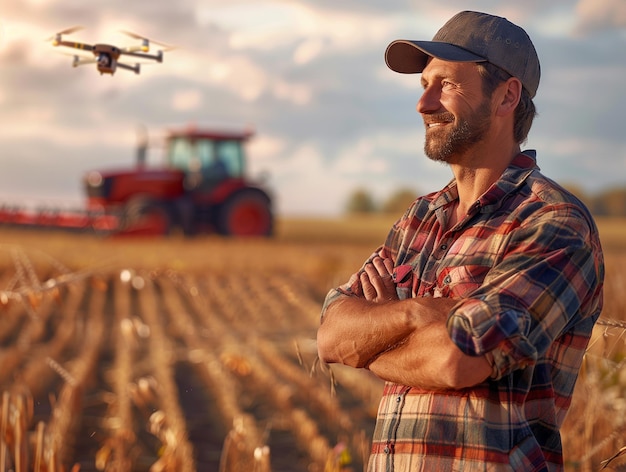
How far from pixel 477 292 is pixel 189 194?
59.8 ft

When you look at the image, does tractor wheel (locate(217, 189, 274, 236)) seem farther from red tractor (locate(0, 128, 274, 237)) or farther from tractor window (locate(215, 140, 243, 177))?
tractor window (locate(215, 140, 243, 177))

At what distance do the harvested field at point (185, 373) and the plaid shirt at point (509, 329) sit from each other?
38 centimetres

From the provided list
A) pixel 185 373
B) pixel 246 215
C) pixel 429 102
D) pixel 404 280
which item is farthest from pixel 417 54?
pixel 246 215

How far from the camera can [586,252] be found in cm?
195

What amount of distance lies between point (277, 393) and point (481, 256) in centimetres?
617

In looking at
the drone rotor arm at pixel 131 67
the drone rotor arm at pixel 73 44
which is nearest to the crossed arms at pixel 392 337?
the drone rotor arm at pixel 131 67

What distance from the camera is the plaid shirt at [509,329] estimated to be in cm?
189

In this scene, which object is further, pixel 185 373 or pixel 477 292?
pixel 185 373

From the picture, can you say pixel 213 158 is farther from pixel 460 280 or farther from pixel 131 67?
pixel 460 280

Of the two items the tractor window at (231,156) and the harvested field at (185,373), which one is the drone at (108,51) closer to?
the harvested field at (185,373)

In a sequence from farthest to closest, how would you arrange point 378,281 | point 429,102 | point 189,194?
point 189,194
point 378,281
point 429,102

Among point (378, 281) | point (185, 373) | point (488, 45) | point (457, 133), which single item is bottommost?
point (185, 373)

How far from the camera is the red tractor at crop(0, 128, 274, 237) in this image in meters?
19.5

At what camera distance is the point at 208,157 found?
20.3m
